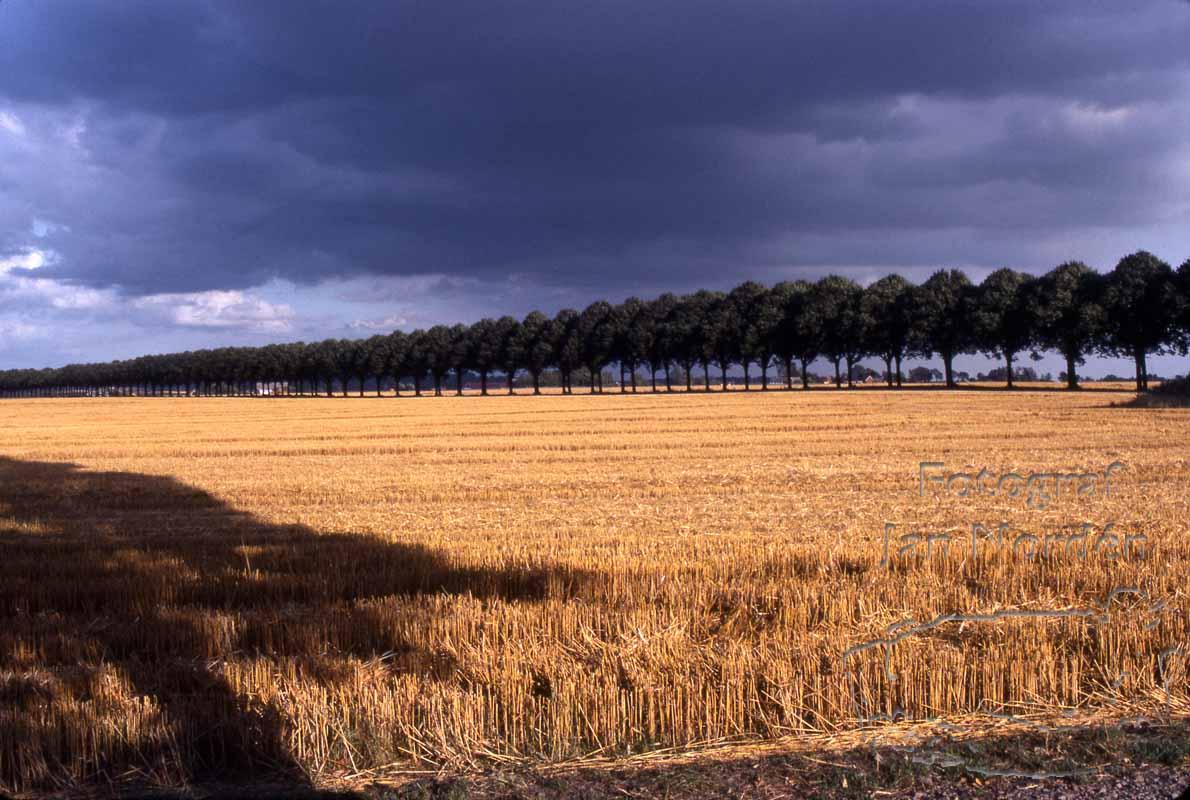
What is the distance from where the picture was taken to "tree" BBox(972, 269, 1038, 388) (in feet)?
303

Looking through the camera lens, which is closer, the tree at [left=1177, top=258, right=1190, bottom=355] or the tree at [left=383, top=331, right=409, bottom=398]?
the tree at [left=1177, top=258, right=1190, bottom=355]

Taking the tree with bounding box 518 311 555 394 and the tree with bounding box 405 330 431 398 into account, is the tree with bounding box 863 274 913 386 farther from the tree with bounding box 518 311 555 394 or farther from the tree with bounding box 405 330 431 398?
the tree with bounding box 405 330 431 398

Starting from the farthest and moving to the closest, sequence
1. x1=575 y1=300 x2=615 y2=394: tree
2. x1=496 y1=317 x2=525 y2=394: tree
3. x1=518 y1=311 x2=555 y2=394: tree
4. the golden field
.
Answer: x1=496 y1=317 x2=525 y2=394: tree → x1=518 y1=311 x2=555 y2=394: tree → x1=575 y1=300 x2=615 y2=394: tree → the golden field

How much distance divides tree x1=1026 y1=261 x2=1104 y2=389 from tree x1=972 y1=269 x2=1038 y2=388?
164 centimetres

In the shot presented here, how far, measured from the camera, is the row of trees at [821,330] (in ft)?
277

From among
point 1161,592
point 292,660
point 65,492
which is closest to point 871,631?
point 1161,592

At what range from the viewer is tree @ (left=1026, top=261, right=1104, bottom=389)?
85.7 metres

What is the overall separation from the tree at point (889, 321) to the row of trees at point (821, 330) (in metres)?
0.15

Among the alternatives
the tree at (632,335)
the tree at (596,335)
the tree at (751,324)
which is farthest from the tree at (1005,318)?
the tree at (596,335)

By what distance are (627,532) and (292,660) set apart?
6838 mm

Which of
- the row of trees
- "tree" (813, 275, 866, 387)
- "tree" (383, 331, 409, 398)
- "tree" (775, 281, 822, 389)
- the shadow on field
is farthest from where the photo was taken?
"tree" (383, 331, 409, 398)

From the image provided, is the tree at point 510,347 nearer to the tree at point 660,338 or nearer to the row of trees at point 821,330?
the row of trees at point 821,330

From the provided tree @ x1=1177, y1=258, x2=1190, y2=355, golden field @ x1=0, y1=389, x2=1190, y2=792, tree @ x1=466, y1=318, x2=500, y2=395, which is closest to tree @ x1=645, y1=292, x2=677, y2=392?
tree @ x1=466, y1=318, x2=500, y2=395

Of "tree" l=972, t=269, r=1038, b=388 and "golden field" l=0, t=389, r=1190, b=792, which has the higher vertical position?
"tree" l=972, t=269, r=1038, b=388
